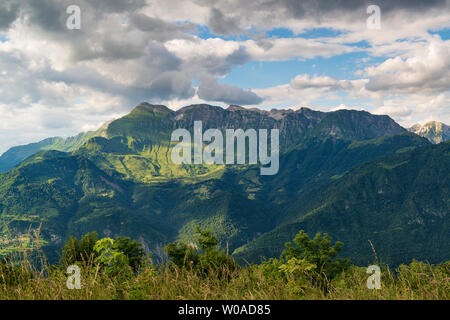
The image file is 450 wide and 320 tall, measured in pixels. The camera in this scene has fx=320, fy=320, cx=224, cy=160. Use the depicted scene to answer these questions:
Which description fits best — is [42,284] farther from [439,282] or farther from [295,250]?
[295,250]

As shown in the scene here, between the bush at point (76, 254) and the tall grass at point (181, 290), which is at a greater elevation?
the tall grass at point (181, 290)

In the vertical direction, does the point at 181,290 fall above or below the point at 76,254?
above

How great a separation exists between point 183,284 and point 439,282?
587cm

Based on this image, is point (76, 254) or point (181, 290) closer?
point (181, 290)

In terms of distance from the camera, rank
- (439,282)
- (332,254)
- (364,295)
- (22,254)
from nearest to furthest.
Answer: (364,295), (439,282), (22,254), (332,254)

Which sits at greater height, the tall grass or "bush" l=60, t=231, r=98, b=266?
the tall grass

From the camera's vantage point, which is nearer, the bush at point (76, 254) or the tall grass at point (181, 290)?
the tall grass at point (181, 290)

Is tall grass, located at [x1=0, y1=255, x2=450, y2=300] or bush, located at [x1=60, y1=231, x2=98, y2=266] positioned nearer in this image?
tall grass, located at [x1=0, y1=255, x2=450, y2=300]

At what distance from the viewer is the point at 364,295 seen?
6.84 metres
